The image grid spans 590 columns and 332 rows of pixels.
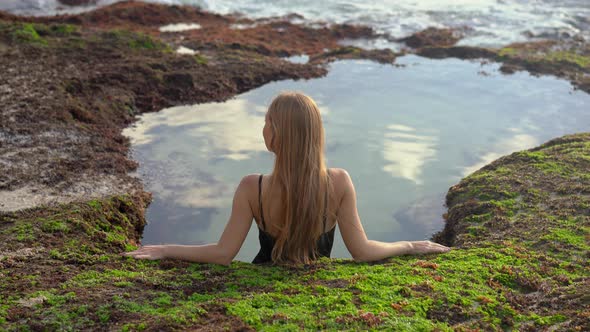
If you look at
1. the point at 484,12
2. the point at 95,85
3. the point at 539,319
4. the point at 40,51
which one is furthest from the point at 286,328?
the point at 484,12

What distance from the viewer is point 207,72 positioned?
13.4m

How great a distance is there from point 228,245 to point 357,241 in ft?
3.64

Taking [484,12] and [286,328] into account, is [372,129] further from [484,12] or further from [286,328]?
[484,12]

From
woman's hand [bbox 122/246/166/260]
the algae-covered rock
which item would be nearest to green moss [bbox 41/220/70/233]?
the algae-covered rock

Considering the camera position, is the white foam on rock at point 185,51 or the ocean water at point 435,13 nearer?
the white foam on rock at point 185,51

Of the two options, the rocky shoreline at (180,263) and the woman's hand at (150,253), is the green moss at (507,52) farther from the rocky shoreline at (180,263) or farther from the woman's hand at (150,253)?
the woman's hand at (150,253)

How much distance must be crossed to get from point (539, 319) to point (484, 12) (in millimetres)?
19554

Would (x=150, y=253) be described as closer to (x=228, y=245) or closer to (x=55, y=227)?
(x=228, y=245)

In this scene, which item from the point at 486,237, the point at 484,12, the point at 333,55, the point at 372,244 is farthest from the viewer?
the point at 484,12

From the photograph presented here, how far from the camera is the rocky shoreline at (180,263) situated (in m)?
4.60

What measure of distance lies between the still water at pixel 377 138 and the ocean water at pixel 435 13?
16.5 ft

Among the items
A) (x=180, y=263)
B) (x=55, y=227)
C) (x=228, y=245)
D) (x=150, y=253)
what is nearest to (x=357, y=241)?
(x=228, y=245)

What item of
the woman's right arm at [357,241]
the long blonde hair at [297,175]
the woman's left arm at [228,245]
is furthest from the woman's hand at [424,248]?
the woman's left arm at [228,245]

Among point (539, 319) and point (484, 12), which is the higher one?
point (484, 12)
